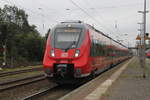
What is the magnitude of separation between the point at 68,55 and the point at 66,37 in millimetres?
1173

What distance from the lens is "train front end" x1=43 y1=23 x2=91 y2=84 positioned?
456 inches

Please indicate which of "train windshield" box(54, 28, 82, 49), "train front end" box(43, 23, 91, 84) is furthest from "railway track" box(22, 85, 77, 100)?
"train windshield" box(54, 28, 82, 49)

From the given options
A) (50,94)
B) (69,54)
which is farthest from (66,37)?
(50,94)

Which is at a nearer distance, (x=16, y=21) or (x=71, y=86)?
(x=71, y=86)

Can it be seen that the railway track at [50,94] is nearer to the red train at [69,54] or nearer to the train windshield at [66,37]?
the red train at [69,54]

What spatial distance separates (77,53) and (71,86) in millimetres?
2349

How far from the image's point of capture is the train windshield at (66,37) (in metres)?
12.2

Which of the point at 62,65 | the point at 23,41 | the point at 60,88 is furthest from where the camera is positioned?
the point at 23,41

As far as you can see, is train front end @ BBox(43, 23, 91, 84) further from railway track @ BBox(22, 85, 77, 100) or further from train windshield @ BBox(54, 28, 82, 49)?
railway track @ BBox(22, 85, 77, 100)

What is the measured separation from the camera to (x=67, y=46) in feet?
39.9

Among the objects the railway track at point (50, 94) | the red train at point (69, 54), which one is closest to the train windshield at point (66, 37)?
the red train at point (69, 54)

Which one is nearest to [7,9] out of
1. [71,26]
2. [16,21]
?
[16,21]

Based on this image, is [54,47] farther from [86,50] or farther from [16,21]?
[16,21]

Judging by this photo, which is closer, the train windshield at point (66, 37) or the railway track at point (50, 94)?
the railway track at point (50, 94)
